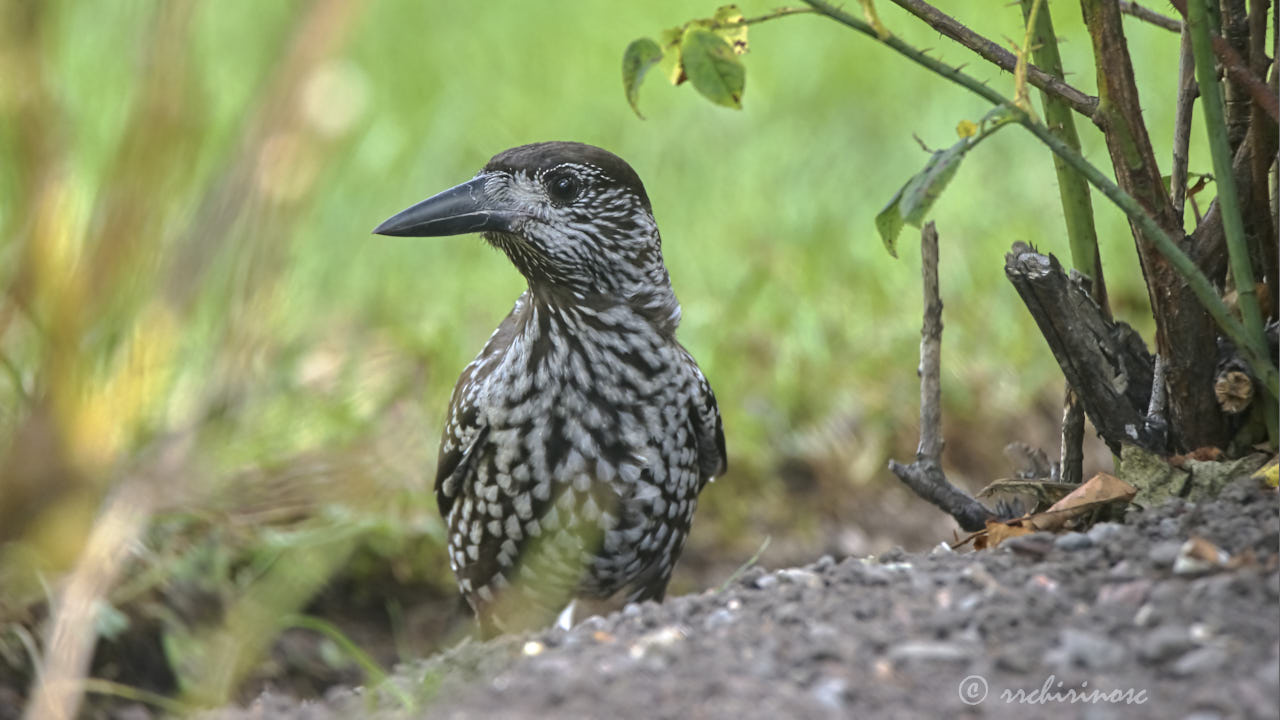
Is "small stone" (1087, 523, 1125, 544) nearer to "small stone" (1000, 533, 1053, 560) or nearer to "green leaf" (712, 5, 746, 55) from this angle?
"small stone" (1000, 533, 1053, 560)

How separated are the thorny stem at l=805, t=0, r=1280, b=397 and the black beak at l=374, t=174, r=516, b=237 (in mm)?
1372

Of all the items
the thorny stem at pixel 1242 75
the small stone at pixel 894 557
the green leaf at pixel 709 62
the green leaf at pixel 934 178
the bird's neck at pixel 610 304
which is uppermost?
the green leaf at pixel 709 62

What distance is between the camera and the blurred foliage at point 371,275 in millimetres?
1804

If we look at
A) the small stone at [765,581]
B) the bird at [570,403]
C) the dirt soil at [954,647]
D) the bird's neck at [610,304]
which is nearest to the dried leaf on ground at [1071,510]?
the dirt soil at [954,647]

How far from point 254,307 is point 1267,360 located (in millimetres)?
1700

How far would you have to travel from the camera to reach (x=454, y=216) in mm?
3395

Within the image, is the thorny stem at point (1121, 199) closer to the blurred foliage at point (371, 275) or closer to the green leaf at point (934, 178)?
the green leaf at point (934, 178)

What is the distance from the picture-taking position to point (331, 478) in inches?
126

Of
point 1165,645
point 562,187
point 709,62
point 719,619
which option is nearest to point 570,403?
point 562,187

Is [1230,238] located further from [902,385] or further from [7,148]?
[902,385]

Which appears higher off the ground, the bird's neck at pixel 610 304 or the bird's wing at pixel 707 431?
the bird's neck at pixel 610 304

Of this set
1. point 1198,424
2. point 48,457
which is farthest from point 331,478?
point 1198,424

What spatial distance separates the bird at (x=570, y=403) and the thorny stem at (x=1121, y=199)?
141 centimetres

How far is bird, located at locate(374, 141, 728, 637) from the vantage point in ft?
11.4
